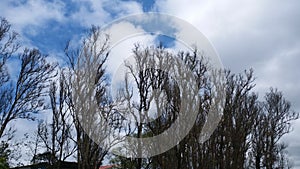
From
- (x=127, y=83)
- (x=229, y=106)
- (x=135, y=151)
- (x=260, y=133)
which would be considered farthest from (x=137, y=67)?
(x=260, y=133)

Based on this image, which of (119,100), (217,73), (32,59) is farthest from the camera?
(32,59)

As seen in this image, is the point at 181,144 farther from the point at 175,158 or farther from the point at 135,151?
the point at 135,151

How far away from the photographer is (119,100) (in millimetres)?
14992

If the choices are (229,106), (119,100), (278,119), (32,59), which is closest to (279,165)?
(278,119)

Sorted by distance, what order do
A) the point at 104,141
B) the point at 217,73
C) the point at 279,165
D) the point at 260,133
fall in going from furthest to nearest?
the point at 279,165, the point at 260,133, the point at 217,73, the point at 104,141

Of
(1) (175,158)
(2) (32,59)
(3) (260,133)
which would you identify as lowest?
(1) (175,158)

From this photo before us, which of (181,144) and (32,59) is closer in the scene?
(181,144)

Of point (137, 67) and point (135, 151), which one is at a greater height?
point (137, 67)

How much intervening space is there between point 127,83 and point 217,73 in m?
4.23

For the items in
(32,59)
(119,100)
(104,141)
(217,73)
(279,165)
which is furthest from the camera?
(279,165)

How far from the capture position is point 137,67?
15844mm

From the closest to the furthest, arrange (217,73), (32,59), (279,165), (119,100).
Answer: (119,100), (217,73), (32,59), (279,165)

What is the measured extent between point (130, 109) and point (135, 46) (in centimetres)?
265

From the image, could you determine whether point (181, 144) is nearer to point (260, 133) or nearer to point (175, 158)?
point (175, 158)
